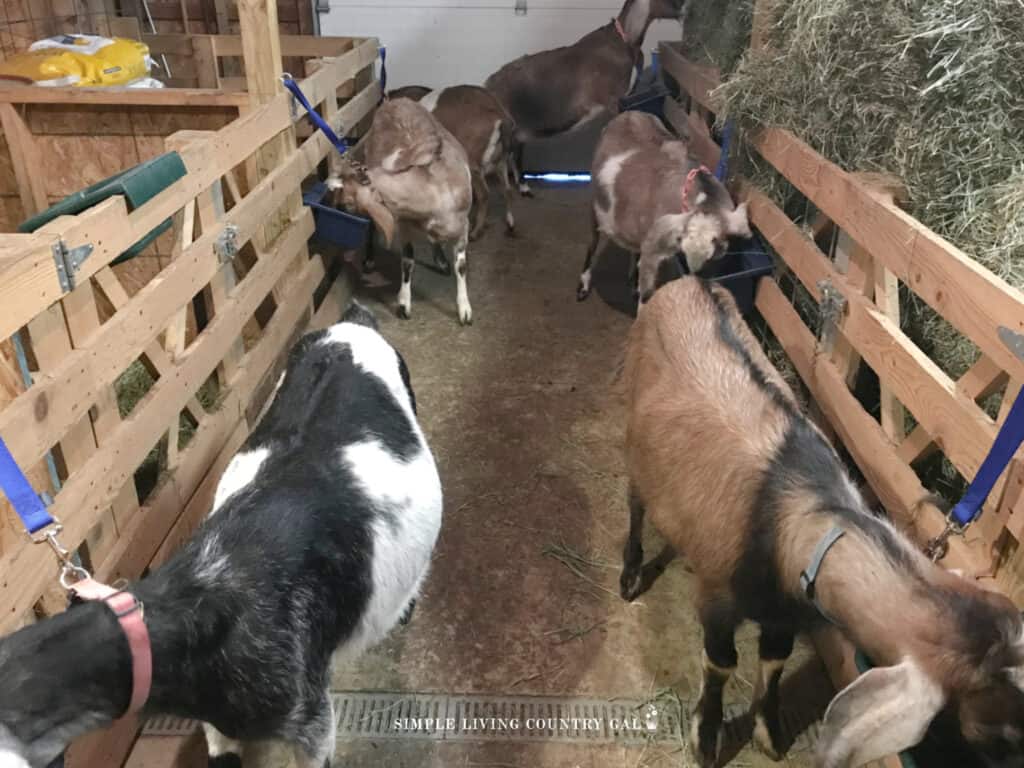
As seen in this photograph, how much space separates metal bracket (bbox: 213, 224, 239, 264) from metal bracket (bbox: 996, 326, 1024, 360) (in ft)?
8.88

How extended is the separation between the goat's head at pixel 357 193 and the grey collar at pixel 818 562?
374 cm

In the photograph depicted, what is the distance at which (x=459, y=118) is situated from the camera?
21.0 ft

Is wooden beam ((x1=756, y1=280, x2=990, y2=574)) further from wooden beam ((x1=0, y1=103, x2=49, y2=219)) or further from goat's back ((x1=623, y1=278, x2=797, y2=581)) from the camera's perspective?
wooden beam ((x1=0, y1=103, x2=49, y2=219))

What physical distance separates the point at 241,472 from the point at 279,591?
0.55m

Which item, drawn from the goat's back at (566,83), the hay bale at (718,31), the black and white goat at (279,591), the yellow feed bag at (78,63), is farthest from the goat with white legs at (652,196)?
the yellow feed bag at (78,63)

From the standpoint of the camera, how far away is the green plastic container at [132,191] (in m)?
2.51

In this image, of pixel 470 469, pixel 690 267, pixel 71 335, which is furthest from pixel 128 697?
pixel 690 267

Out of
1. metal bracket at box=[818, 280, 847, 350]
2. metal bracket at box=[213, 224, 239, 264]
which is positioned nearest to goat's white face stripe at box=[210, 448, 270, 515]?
metal bracket at box=[213, 224, 239, 264]

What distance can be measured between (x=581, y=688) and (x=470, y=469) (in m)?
1.36

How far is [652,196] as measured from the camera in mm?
4977

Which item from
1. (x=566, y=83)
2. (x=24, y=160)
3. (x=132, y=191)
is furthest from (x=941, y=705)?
(x=566, y=83)

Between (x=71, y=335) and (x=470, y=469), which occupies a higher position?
(x=71, y=335)

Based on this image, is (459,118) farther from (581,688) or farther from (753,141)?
(581,688)

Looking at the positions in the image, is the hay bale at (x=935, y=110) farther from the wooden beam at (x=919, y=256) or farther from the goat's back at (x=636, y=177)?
the goat's back at (x=636, y=177)
